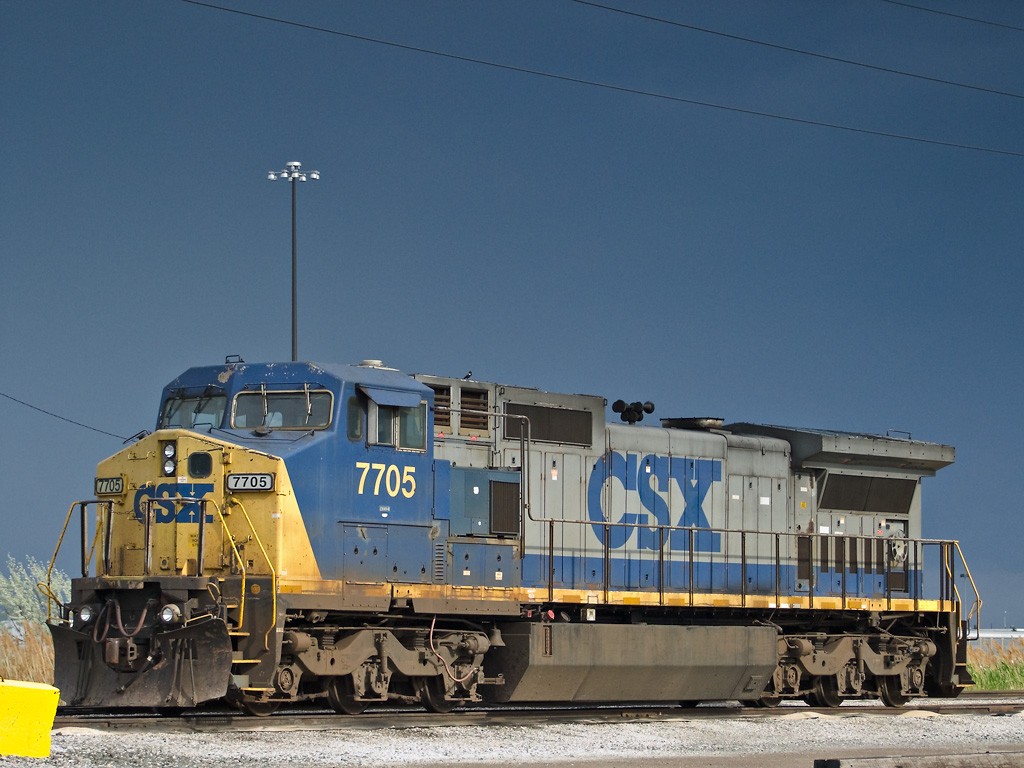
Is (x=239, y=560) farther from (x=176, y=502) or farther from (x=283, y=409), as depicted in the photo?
(x=283, y=409)

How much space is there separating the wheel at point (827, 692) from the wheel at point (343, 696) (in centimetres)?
652

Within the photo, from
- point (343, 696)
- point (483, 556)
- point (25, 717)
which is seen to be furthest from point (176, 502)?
point (25, 717)

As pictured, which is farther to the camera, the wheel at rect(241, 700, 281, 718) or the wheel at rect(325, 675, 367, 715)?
the wheel at rect(325, 675, 367, 715)

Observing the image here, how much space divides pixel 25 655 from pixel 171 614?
650cm

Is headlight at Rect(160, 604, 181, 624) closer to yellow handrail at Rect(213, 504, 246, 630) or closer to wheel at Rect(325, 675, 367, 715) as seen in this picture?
yellow handrail at Rect(213, 504, 246, 630)

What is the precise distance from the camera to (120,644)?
12711 mm

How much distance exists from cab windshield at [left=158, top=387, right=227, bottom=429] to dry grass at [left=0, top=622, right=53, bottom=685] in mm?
5297

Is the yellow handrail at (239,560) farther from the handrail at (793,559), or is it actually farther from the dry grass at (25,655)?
the dry grass at (25,655)

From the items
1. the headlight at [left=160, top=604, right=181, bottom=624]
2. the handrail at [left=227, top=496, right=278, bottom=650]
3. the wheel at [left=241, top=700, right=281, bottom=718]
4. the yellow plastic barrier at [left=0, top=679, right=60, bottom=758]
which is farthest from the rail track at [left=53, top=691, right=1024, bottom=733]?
the yellow plastic barrier at [left=0, top=679, right=60, bottom=758]

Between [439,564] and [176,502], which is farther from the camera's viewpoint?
[439,564]

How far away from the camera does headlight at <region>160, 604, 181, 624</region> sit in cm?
1264

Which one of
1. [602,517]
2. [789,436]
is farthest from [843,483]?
[602,517]

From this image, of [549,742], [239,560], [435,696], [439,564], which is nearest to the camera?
[549,742]

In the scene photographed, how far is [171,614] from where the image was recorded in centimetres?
1266
